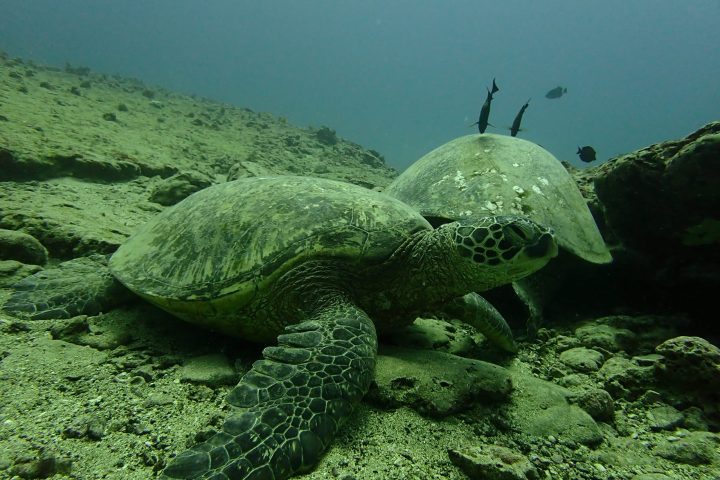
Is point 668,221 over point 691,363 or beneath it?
over

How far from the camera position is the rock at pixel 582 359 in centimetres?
301

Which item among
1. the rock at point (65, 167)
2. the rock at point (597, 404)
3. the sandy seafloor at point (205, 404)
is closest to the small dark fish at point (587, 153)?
the sandy seafloor at point (205, 404)

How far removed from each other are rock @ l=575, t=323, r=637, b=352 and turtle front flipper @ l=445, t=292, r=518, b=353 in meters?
0.75

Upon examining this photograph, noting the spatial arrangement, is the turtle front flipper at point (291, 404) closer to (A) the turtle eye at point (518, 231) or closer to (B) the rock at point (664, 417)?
(A) the turtle eye at point (518, 231)

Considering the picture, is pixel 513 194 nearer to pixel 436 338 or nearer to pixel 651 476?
pixel 436 338

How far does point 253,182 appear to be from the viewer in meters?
3.48

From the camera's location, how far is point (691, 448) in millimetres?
2068

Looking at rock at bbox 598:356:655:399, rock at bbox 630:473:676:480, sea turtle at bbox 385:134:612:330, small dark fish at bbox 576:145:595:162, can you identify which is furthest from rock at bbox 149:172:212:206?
small dark fish at bbox 576:145:595:162

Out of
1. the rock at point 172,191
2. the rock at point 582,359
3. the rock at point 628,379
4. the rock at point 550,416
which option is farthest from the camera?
the rock at point 172,191

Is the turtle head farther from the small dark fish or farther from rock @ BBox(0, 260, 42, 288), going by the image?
the small dark fish

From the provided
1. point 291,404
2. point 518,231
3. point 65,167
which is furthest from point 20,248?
point 518,231

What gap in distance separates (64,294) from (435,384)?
3.08 meters

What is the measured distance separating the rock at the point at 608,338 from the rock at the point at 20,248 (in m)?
5.40

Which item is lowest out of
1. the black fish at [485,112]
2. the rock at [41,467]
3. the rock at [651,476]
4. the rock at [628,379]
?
the rock at [41,467]
